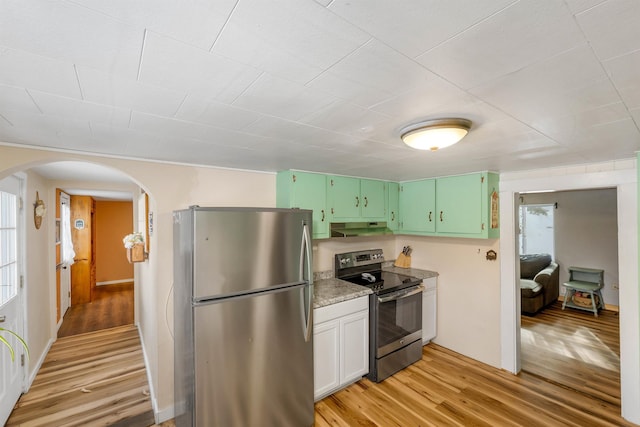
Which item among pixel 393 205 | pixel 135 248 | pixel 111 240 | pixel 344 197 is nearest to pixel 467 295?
pixel 393 205

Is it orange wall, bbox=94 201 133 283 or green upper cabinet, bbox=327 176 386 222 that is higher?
green upper cabinet, bbox=327 176 386 222

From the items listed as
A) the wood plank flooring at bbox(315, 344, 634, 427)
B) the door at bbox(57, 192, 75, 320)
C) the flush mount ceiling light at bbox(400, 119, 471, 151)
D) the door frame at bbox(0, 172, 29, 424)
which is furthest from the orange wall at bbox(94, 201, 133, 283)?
the flush mount ceiling light at bbox(400, 119, 471, 151)

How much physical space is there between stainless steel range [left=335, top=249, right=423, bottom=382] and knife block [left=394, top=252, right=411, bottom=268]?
1.43 ft

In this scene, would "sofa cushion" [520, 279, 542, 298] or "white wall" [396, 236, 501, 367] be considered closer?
"white wall" [396, 236, 501, 367]

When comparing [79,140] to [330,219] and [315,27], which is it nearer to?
[315,27]

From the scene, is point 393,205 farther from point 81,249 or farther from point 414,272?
point 81,249

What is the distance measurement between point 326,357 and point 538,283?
4.33 metres

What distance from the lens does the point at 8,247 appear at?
2.36 metres

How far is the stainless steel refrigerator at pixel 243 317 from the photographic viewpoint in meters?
1.79

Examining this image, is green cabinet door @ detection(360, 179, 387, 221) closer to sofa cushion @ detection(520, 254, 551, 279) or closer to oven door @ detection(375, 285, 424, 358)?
oven door @ detection(375, 285, 424, 358)

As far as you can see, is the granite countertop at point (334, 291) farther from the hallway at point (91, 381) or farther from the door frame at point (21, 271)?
the door frame at point (21, 271)

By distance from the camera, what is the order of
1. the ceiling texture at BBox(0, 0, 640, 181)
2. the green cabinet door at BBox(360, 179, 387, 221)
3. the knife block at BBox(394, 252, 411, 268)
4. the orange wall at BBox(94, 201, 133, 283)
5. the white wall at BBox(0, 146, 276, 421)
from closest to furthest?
the ceiling texture at BBox(0, 0, 640, 181)
the white wall at BBox(0, 146, 276, 421)
the green cabinet door at BBox(360, 179, 387, 221)
the knife block at BBox(394, 252, 411, 268)
the orange wall at BBox(94, 201, 133, 283)

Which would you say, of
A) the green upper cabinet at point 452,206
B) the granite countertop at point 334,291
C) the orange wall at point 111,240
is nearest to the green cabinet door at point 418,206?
the green upper cabinet at point 452,206

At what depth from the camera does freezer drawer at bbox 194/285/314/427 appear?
1.79 m
